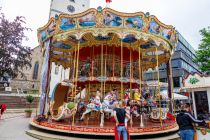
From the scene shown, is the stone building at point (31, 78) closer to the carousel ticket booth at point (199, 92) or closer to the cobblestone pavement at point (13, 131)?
the cobblestone pavement at point (13, 131)

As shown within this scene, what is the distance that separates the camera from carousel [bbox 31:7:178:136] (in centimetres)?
891

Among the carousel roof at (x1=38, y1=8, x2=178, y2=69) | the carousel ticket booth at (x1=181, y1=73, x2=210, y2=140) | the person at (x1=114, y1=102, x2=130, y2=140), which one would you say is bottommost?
the person at (x1=114, y1=102, x2=130, y2=140)

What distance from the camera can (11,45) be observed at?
23.2m

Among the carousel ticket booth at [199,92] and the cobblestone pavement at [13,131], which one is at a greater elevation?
the carousel ticket booth at [199,92]

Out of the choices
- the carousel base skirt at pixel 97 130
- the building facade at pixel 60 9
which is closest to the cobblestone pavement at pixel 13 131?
the carousel base skirt at pixel 97 130

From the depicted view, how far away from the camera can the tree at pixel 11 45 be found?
2192 cm

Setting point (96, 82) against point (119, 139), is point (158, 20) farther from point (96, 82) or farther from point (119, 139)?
point (119, 139)

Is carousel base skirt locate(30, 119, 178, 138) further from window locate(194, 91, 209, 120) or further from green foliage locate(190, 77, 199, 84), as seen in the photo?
green foliage locate(190, 77, 199, 84)

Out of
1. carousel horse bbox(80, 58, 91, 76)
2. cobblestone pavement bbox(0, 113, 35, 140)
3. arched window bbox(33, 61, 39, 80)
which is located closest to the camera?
cobblestone pavement bbox(0, 113, 35, 140)

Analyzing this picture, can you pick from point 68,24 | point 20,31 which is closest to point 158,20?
Result: point 68,24

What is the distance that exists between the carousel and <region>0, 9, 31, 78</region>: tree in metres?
11.1

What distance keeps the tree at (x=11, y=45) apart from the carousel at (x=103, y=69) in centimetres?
1114

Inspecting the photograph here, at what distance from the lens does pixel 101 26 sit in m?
9.62

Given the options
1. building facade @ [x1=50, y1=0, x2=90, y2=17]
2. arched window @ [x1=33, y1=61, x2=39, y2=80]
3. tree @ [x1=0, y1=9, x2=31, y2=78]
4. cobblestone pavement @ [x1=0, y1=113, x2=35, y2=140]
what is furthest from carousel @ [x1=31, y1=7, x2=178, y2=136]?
arched window @ [x1=33, y1=61, x2=39, y2=80]
